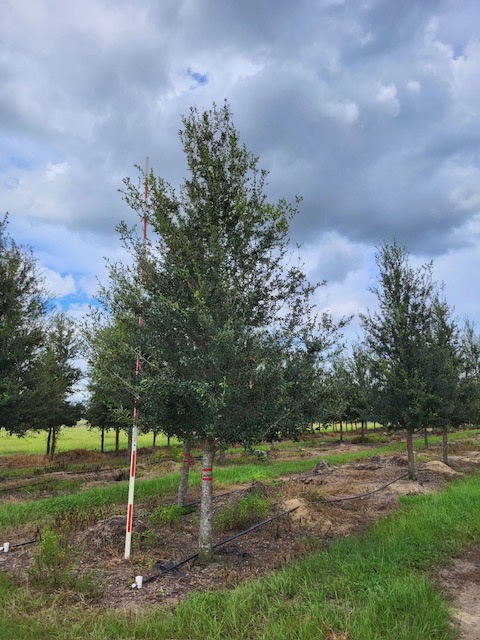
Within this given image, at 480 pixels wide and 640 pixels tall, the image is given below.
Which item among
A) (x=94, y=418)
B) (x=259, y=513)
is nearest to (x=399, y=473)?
(x=259, y=513)

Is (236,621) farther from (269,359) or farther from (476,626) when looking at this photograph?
(269,359)

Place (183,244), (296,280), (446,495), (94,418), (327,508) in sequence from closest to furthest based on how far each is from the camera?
(183,244)
(296,280)
(327,508)
(446,495)
(94,418)

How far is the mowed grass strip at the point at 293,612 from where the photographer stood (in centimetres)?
484

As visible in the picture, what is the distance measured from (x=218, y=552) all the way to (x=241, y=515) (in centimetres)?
160

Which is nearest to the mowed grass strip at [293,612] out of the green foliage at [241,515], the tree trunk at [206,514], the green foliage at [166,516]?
the tree trunk at [206,514]

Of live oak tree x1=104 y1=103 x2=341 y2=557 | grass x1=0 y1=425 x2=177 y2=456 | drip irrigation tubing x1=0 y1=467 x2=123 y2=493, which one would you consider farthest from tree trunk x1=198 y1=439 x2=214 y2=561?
grass x1=0 y1=425 x2=177 y2=456

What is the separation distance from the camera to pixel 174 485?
16.0 metres

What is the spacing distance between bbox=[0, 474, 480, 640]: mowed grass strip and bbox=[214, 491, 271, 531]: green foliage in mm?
2620

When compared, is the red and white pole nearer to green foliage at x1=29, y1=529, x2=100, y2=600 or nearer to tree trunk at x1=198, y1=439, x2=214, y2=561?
green foliage at x1=29, y1=529, x2=100, y2=600

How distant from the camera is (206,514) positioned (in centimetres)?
757

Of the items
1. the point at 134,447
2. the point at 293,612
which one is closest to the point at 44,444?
the point at 134,447

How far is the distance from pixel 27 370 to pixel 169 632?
1378cm

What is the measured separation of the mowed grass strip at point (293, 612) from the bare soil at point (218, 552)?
368 mm

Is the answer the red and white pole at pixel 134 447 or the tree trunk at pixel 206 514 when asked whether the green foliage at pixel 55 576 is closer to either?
the red and white pole at pixel 134 447
